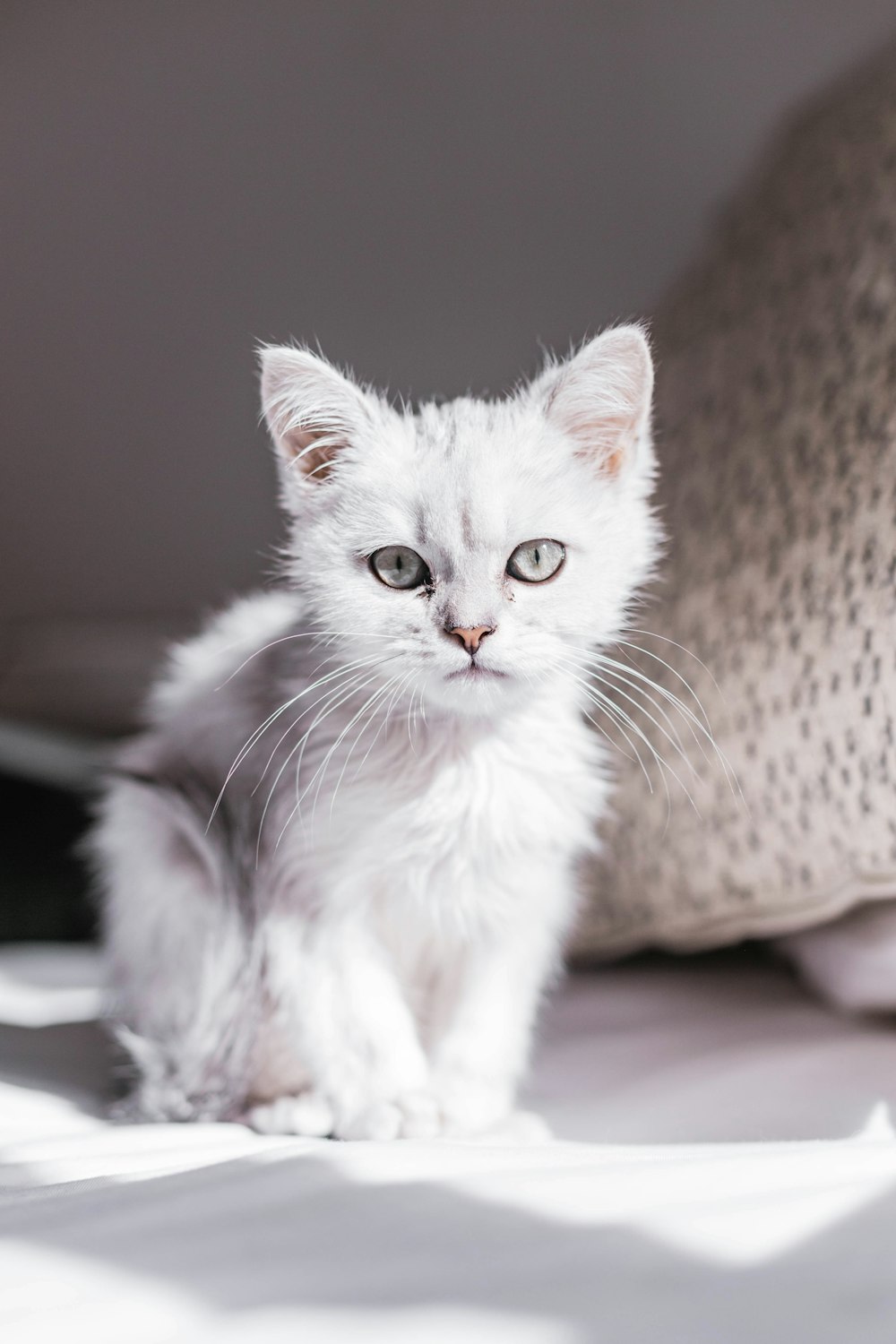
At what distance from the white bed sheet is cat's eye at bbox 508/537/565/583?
13.7 inches

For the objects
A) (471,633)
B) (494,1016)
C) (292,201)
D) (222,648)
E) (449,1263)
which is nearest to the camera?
(449,1263)

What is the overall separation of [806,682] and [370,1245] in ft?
1.65

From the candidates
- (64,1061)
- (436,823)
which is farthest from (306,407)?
(64,1061)

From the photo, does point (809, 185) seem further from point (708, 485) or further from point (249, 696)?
point (249, 696)

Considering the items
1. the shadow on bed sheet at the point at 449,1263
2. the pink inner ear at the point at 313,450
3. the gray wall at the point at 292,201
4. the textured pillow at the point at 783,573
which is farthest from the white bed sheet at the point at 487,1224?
the gray wall at the point at 292,201

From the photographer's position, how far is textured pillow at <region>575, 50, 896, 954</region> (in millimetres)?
748

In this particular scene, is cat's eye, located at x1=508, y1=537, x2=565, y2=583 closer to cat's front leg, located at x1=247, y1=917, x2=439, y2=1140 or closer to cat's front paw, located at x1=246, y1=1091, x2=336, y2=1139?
cat's front leg, located at x1=247, y1=917, x2=439, y2=1140

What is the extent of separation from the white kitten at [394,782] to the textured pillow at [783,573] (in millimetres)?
139

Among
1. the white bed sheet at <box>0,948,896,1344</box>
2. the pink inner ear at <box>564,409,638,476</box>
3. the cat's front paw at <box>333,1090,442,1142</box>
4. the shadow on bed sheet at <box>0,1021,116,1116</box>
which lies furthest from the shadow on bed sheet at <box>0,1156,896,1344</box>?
the pink inner ear at <box>564,409,638,476</box>

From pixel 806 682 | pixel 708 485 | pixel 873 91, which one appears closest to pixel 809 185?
pixel 873 91

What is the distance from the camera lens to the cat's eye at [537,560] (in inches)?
25.9

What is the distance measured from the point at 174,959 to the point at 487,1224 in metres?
0.36

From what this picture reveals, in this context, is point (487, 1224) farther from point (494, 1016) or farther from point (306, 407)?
point (306, 407)

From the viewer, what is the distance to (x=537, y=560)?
666mm
